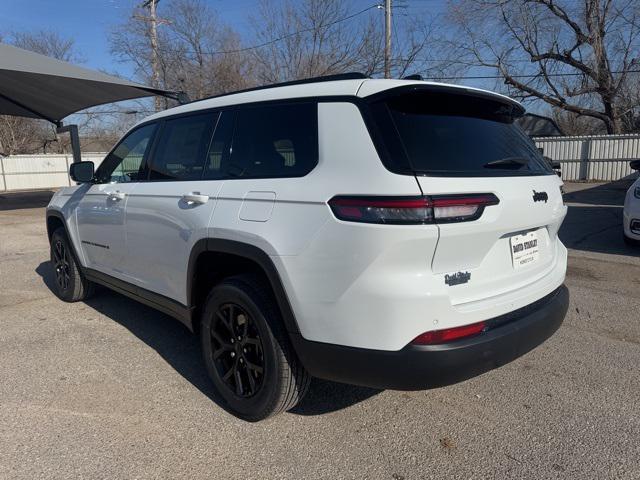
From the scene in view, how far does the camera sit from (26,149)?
3622 cm

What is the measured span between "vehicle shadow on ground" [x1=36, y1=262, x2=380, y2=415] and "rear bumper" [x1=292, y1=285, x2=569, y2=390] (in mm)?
705

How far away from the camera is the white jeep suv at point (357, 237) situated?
2.22 metres

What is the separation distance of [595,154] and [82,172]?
77.3 ft

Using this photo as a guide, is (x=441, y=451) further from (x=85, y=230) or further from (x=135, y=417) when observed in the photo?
(x=85, y=230)

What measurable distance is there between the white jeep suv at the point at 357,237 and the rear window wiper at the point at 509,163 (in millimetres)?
17

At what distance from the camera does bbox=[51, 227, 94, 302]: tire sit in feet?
16.6

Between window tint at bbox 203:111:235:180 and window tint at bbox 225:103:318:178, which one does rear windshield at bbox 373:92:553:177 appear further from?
window tint at bbox 203:111:235:180

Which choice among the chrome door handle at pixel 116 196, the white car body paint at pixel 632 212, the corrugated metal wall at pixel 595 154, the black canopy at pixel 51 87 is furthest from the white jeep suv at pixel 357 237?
the corrugated metal wall at pixel 595 154

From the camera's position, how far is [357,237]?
221cm

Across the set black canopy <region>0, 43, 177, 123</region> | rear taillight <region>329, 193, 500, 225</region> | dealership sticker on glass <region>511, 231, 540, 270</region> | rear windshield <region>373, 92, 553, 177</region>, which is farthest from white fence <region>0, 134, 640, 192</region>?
rear taillight <region>329, 193, 500, 225</region>

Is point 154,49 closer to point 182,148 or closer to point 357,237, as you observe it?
point 182,148

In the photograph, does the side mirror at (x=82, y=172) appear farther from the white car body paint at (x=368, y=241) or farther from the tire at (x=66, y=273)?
the white car body paint at (x=368, y=241)

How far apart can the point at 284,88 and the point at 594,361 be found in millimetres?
2953

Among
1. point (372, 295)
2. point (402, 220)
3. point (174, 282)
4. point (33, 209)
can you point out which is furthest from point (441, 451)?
point (33, 209)
